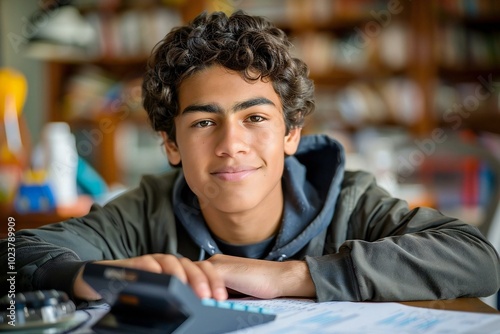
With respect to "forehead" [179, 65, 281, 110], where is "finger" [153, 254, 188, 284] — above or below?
below

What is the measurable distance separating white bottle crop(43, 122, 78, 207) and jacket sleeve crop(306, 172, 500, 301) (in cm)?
170

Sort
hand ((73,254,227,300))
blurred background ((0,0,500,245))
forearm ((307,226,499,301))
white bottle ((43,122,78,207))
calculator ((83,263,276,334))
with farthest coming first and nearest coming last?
1. blurred background ((0,0,500,245))
2. white bottle ((43,122,78,207))
3. forearm ((307,226,499,301))
4. hand ((73,254,227,300))
5. calculator ((83,263,276,334))

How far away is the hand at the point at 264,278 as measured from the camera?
3.31 ft

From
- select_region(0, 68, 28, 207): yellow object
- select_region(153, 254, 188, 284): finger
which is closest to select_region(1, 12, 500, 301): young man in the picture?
select_region(153, 254, 188, 284): finger

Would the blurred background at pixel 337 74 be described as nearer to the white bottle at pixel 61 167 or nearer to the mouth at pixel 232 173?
the white bottle at pixel 61 167

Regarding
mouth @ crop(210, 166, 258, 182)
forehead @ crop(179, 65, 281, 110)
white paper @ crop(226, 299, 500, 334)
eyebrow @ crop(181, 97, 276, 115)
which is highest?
forehead @ crop(179, 65, 281, 110)

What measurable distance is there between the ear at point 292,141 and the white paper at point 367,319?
0.50 metres

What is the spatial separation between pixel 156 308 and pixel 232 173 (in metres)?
0.47

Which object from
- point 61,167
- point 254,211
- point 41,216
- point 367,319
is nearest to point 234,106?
point 254,211

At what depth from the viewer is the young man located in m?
1.02

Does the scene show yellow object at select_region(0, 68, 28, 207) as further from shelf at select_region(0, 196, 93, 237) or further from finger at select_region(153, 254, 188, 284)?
finger at select_region(153, 254, 188, 284)

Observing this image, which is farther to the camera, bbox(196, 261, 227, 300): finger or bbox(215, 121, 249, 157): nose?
bbox(215, 121, 249, 157): nose

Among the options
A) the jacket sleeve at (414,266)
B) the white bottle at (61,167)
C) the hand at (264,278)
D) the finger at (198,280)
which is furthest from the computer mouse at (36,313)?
the white bottle at (61,167)

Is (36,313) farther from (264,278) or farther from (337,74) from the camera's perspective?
(337,74)
